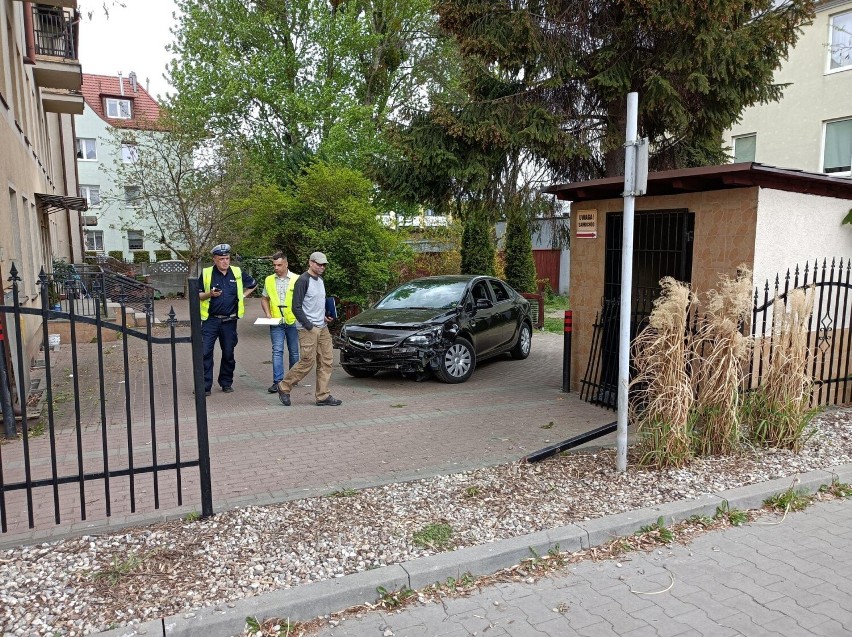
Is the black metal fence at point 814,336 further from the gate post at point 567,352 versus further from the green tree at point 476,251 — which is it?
the green tree at point 476,251

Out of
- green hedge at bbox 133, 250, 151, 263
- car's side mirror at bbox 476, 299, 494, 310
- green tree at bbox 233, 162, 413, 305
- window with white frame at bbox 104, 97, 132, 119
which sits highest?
window with white frame at bbox 104, 97, 132, 119

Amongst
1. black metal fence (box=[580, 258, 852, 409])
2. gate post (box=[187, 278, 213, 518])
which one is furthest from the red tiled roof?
gate post (box=[187, 278, 213, 518])

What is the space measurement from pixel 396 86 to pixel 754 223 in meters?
20.8

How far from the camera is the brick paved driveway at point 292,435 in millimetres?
4719

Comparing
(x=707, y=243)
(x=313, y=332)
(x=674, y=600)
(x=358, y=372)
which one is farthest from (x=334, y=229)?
(x=674, y=600)

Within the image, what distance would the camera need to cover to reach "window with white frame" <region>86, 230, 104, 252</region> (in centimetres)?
3525

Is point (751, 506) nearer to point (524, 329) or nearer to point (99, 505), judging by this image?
point (99, 505)

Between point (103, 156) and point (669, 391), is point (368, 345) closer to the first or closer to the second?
point (669, 391)

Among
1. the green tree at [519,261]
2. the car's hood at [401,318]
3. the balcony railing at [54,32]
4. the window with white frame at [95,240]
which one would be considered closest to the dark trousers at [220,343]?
the car's hood at [401,318]

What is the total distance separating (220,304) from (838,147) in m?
19.3

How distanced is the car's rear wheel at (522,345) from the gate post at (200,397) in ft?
24.7

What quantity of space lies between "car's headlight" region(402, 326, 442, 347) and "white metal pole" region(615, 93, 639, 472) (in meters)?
3.93

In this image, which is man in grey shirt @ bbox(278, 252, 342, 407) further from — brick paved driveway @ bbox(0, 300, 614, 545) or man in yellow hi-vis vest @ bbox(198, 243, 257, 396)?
man in yellow hi-vis vest @ bbox(198, 243, 257, 396)

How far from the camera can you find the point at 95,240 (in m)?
35.5
